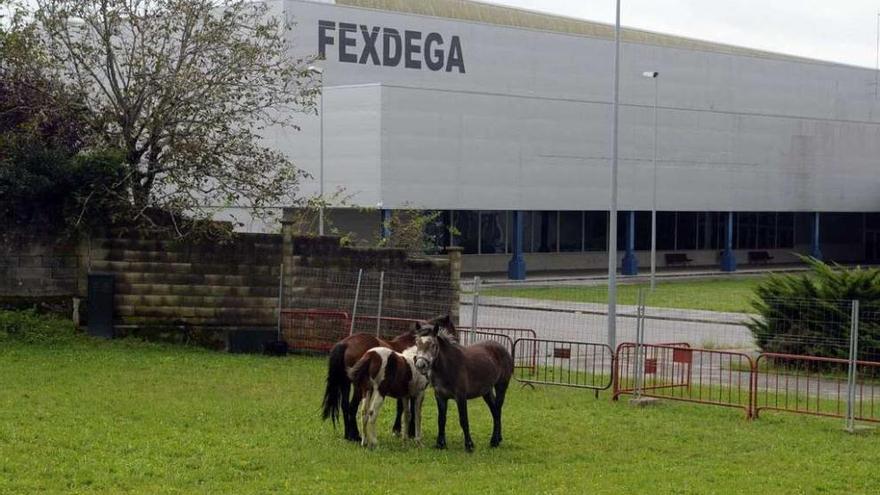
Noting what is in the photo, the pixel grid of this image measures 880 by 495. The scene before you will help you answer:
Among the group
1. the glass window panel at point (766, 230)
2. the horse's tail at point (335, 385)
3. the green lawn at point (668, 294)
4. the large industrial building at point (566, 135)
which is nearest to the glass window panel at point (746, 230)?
the large industrial building at point (566, 135)

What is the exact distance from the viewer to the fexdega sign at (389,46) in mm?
54750

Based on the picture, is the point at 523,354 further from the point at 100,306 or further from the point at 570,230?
the point at 570,230

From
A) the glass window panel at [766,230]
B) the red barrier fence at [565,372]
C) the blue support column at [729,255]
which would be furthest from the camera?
the glass window panel at [766,230]

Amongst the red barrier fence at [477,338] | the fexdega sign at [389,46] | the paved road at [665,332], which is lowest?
the paved road at [665,332]

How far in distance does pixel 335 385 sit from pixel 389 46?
42717 mm

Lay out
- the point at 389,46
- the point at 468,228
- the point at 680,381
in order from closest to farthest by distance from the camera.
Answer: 1. the point at 680,381
2. the point at 389,46
3. the point at 468,228

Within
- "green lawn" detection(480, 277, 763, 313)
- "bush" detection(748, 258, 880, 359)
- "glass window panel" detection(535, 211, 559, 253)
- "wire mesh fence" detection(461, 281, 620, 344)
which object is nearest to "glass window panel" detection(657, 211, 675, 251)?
"glass window panel" detection(535, 211, 559, 253)

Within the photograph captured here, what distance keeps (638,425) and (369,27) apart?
4123cm

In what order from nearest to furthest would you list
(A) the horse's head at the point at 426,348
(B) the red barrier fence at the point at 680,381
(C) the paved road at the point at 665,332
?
1. (A) the horse's head at the point at 426,348
2. (B) the red barrier fence at the point at 680,381
3. (C) the paved road at the point at 665,332

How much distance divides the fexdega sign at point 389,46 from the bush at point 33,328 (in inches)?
1259

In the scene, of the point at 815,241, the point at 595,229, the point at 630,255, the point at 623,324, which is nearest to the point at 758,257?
the point at 815,241

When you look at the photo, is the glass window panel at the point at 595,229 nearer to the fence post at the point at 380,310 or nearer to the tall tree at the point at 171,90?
the tall tree at the point at 171,90

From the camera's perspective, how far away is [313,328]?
2434 centimetres

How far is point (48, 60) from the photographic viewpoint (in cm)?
2578
